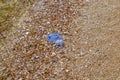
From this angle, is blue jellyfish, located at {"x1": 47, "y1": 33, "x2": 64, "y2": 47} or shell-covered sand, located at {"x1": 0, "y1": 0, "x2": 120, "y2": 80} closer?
shell-covered sand, located at {"x1": 0, "y1": 0, "x2": 120, "y2": 80}

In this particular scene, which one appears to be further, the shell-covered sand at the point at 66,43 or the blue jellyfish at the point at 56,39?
the blue jellyfish at the point at 56,39

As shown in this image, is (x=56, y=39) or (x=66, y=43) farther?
(x=56, y=39)

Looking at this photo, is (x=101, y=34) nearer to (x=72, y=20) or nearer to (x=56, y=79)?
(x=72, y=20)

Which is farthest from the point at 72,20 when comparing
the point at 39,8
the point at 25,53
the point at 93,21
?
the point at 25,53
